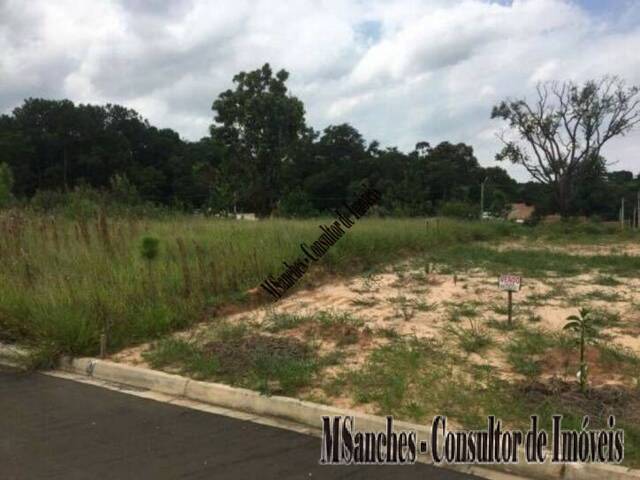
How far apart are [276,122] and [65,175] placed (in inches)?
1135

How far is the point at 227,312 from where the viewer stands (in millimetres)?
8711

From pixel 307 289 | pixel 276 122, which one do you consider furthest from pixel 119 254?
pixel 276 122

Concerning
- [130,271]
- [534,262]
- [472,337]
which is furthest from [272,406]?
[534,262]

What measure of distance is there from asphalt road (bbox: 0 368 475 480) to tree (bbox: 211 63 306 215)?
109 ft

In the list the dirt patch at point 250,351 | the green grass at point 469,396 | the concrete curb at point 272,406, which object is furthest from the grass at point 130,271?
the green grass at point 469,396

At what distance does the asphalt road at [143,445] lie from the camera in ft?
13.0

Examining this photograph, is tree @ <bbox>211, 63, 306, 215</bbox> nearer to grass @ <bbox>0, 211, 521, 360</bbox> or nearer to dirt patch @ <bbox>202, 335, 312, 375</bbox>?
grass @ <bbox>0, 211, 521, 360</bbox>

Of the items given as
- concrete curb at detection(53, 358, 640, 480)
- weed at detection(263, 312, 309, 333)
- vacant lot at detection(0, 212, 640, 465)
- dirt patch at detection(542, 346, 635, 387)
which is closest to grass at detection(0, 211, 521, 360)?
vacant lot at detection(0, 212, 640, 465)

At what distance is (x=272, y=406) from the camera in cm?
512

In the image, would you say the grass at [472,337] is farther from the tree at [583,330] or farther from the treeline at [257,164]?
the treeline at [257,164]

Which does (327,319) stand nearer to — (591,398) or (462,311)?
(462,311)

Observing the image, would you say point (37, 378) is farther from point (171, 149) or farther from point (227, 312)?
point (171, 149)

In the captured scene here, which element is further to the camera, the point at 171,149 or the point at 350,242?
the point at 171,149

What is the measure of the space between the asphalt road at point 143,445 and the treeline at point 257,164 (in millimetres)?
23212
